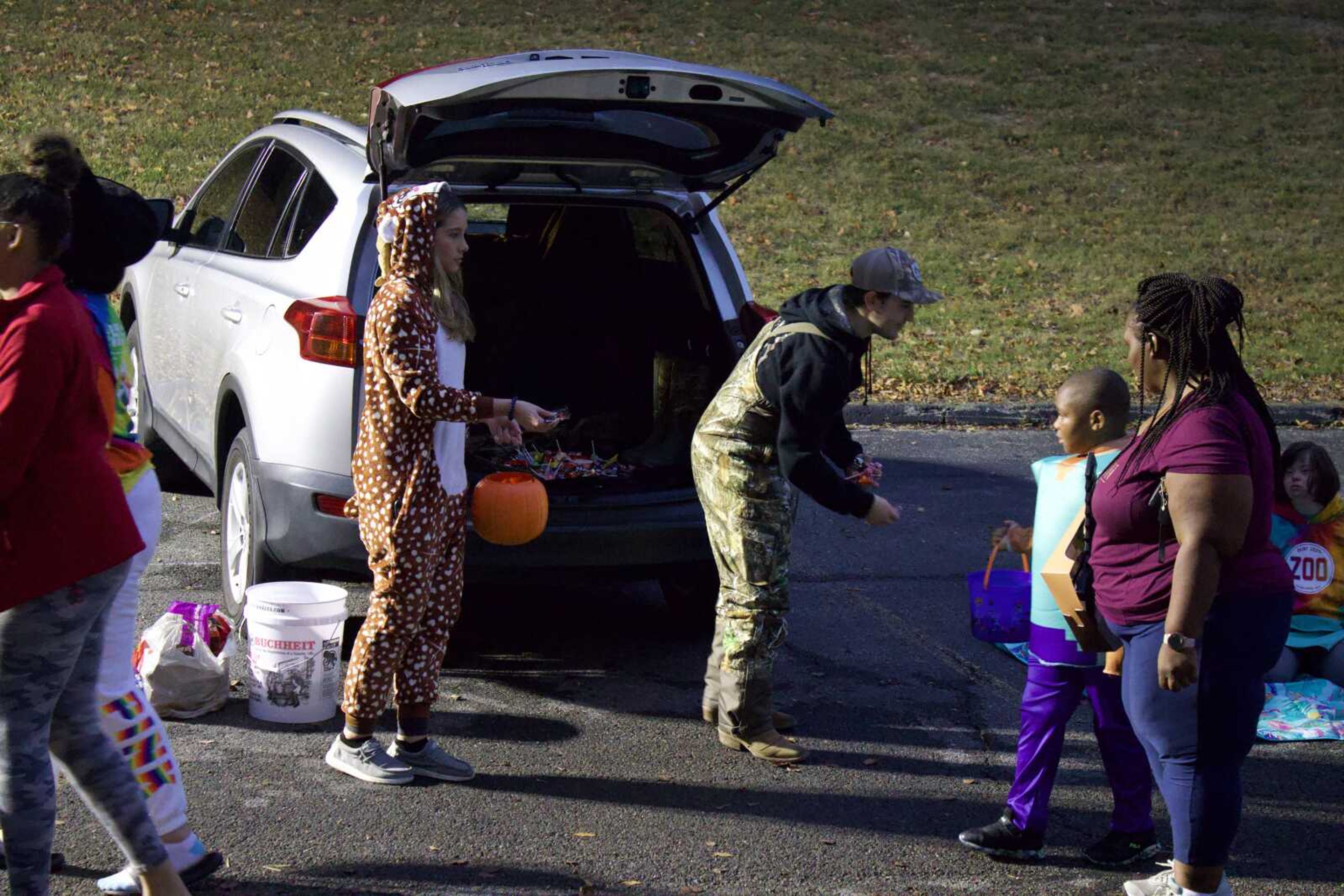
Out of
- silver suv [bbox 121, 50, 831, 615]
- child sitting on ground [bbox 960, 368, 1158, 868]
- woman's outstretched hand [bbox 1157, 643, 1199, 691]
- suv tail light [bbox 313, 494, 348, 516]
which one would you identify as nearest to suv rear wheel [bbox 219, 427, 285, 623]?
silver suv [bbox 121, 50, 831, 615]

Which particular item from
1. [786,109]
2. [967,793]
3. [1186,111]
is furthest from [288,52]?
[967,793]

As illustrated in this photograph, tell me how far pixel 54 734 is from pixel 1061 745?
265cm

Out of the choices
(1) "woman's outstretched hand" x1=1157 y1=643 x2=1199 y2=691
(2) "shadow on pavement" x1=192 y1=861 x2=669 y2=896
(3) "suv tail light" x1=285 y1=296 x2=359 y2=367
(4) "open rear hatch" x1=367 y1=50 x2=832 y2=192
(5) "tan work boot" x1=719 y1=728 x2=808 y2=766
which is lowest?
(2) "shadow on pavement" x1=192 y1=861 x2=669 y2=896

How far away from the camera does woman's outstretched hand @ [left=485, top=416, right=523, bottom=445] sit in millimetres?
4332

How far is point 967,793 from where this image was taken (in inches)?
182

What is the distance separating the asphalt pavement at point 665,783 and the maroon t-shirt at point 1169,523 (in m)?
0.98

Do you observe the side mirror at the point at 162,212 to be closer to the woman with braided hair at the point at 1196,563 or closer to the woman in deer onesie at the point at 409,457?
the woman in deer onesie at the point at 409,457

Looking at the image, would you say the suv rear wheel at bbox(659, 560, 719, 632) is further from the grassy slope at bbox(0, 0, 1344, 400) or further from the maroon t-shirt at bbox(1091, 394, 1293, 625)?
the grassy slope at bbox(0, 0, 1344, 400)

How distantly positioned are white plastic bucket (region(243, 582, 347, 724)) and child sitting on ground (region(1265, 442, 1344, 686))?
3.46 metres

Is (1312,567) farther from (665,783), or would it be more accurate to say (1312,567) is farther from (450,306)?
(450,306)

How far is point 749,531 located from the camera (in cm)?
476

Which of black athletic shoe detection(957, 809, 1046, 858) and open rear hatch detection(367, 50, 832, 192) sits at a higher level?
open rear hatch detection(367, 50, 832, 192)

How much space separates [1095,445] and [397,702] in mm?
2226

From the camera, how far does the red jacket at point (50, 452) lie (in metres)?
2.98
